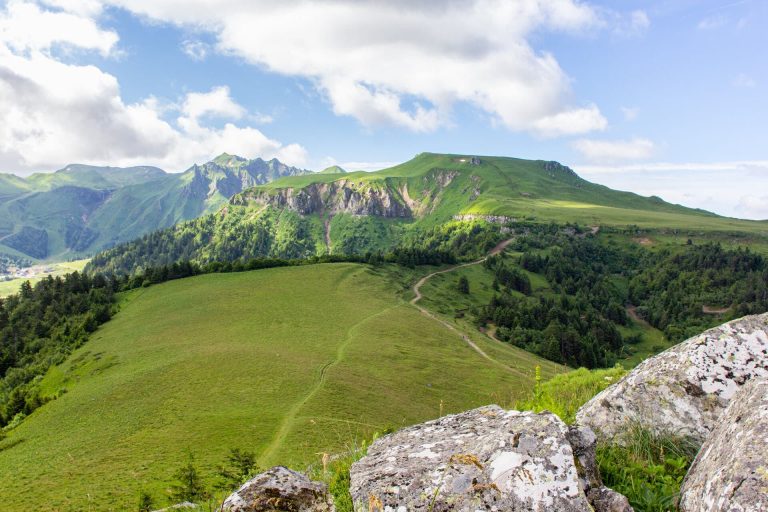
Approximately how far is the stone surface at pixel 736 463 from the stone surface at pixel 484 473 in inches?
61.9

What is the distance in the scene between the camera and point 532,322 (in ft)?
356

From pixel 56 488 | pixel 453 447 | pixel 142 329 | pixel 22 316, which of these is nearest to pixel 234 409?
pixel 56 488

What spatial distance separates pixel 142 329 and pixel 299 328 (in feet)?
89.8

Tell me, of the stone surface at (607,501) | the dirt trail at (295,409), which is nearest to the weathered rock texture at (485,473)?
the stone surface at (607,501)

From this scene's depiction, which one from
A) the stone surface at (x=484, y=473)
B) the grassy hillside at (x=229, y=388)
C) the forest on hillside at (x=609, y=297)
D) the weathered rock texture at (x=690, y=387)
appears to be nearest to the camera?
the stone surface at (x=484, y=473)

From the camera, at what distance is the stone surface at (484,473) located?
17.8ft

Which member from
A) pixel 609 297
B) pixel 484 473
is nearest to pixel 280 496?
pixel 484 473

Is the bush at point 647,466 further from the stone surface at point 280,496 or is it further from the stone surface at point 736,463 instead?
the stone surface at point 280,496

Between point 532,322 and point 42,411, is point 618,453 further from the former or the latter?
point 532,322

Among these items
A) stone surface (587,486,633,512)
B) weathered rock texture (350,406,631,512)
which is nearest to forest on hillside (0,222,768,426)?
weathered rock texture (350,406,631,512)

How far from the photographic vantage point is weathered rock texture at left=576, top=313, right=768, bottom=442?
836 centimetres

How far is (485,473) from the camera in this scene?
5.79 meters

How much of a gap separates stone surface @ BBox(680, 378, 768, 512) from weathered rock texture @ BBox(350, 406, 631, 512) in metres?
1.56

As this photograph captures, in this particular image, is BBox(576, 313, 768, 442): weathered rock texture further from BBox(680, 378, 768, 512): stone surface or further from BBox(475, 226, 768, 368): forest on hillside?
BBox(475, 226, 768, 368): forest on hillside
